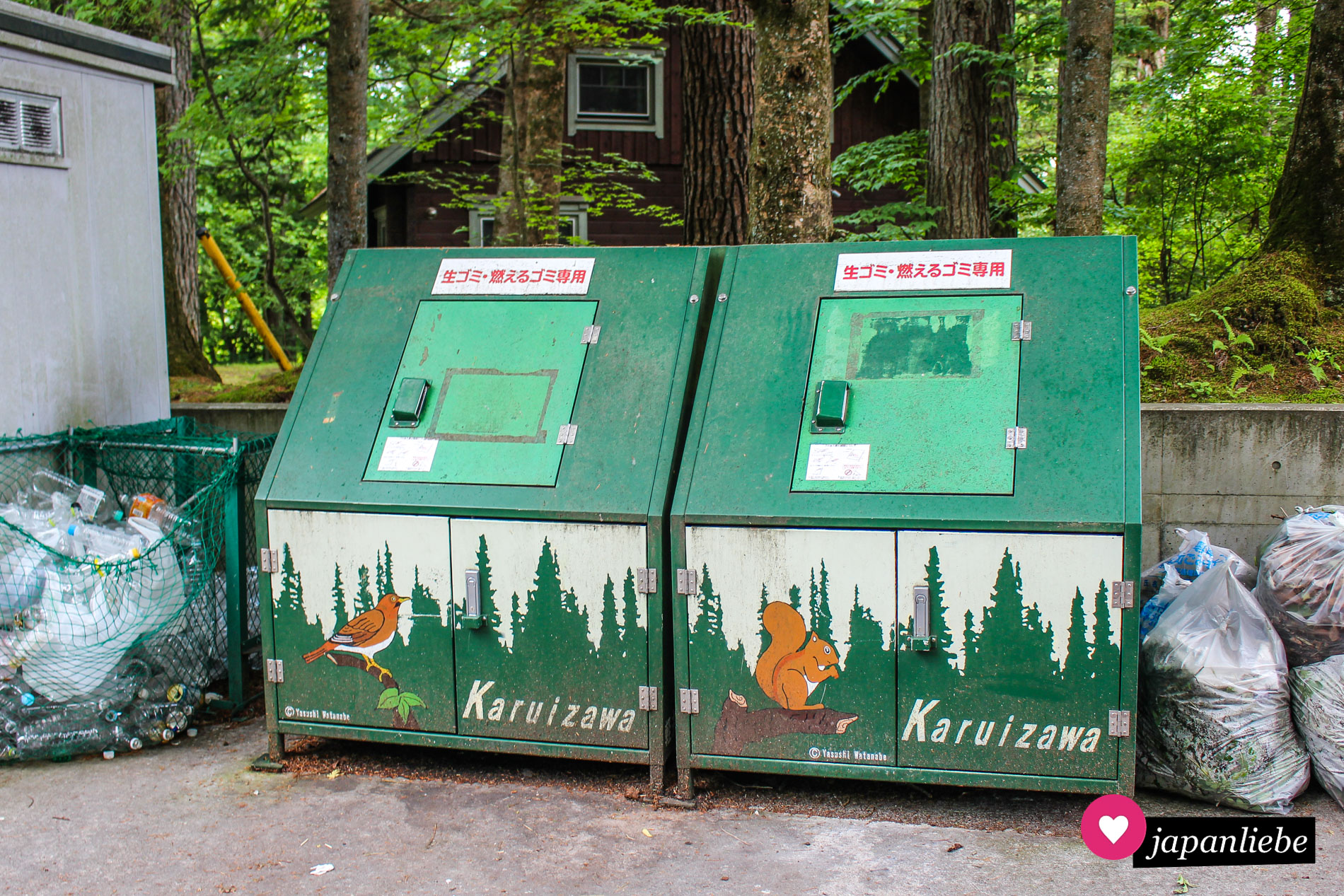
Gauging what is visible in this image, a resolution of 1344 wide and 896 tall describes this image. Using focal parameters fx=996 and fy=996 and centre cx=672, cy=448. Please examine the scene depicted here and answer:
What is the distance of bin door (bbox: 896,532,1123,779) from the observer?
116 inches

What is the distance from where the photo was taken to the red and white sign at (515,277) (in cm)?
372

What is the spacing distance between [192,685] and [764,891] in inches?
102

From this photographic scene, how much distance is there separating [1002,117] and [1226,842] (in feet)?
22.5

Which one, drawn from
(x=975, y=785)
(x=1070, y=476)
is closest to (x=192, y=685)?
(x=975, y=785)

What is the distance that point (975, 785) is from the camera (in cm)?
308

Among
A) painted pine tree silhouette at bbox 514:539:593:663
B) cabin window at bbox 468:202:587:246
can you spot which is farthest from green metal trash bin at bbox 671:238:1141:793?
cabin window at bbox 468:202:587:246

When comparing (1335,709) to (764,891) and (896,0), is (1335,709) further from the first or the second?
(896,0)

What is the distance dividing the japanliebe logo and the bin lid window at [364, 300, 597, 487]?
2003 millimetres

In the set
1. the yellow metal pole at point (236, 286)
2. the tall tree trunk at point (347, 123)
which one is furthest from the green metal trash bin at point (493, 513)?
the yellow metal pole at point (236, 286)

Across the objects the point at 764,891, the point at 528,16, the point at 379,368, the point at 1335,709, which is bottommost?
the point at 764,891

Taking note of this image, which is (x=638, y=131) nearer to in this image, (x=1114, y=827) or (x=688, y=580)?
(x=688, y=580)

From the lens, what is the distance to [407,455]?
11.6 ft

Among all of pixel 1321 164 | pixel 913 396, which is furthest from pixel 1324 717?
pixel 1321 164

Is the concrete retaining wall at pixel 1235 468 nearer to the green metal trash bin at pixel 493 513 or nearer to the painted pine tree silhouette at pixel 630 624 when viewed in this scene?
the green metal trash bin at pixel 493 513
